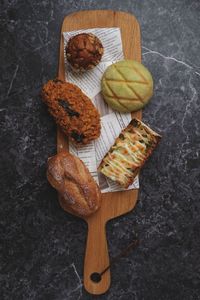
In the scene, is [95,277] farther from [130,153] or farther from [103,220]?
[130,153]

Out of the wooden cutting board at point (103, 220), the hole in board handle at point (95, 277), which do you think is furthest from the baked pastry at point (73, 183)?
the hole in board handle at point (95, 277)

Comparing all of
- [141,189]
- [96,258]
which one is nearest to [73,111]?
[141,189]

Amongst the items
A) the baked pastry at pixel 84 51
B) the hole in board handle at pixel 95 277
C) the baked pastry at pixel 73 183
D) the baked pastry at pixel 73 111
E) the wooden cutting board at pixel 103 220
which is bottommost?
the hole in board handle at pixel 95 277

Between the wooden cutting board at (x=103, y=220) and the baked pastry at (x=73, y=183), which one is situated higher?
the baked pastry at (x=73, y=183)

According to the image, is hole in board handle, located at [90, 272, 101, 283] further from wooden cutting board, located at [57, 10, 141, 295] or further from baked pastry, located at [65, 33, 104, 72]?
baked pastry, located at [65, 33, 104, 72]

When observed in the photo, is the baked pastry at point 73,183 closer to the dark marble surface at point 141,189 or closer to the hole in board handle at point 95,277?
the dark marble surface at point 141,189

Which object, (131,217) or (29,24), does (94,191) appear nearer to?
(131,217)
